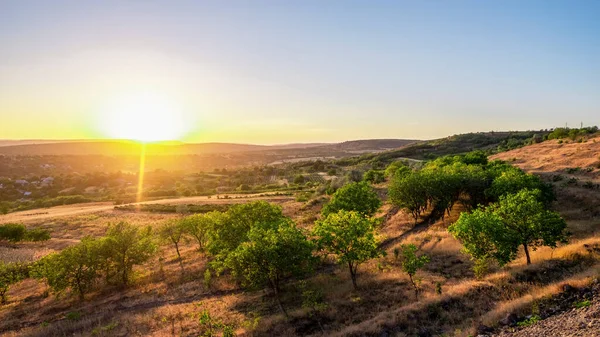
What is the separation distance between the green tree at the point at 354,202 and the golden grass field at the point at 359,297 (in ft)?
16.1

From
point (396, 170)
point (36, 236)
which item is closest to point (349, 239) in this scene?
point (396, 170)

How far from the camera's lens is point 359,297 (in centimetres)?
2678

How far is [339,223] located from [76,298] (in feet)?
99.7

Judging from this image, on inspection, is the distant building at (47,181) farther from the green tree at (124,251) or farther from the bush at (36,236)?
the green tree at (124,251)

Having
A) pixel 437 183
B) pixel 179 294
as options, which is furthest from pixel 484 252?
pixel 179 294

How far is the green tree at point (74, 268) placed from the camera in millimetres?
34406

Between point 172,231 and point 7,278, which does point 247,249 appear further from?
point 7,278

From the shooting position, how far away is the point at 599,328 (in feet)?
47.4

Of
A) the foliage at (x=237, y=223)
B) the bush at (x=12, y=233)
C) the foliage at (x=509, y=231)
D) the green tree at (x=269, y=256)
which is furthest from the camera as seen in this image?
the bush at (x=12, y=233)

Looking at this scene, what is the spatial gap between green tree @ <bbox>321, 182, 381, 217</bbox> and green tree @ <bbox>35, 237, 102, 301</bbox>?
27301 millimetres

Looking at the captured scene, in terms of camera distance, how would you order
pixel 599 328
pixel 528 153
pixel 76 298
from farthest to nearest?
1. pixel 528 153
2. pixel 76 298
3. pixel 599 328

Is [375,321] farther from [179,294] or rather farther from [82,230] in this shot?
[82,230]

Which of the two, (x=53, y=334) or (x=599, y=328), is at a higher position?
(x=599, y=328)

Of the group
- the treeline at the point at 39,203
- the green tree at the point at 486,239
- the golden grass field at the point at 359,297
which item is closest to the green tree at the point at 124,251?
the golden grass field at the point at 359,297
